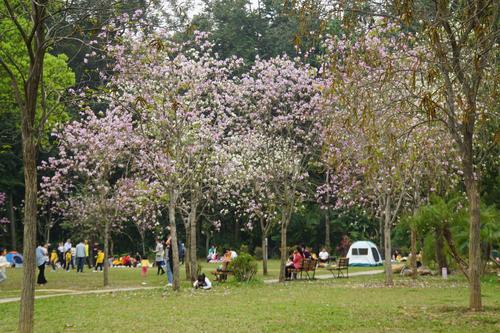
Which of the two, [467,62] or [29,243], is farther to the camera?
[467,62]

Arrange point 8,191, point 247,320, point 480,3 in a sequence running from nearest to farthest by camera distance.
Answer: point 480,3, point 247,320, point 8,191

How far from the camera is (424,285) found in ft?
68.4

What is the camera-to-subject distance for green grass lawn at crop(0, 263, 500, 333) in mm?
11117

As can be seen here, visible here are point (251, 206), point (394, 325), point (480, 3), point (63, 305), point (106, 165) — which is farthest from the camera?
point (251, 206)

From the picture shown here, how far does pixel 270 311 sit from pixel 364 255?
28.9 meters

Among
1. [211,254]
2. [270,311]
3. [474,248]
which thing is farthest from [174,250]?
[211,254]

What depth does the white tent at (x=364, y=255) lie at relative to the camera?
135 feet

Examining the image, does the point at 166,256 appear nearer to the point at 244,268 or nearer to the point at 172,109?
the point at 244,268

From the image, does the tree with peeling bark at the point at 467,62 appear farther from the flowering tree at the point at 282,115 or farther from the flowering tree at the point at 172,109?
the flowering tree at the point at 282,115

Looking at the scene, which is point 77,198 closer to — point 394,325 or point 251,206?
point 251,206

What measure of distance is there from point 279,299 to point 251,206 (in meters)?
12.7

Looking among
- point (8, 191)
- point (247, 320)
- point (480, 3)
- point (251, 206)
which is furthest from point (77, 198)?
point (480, 3)

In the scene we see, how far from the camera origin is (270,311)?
13.4 meters

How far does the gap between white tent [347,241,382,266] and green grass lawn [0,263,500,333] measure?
69.3 ft
